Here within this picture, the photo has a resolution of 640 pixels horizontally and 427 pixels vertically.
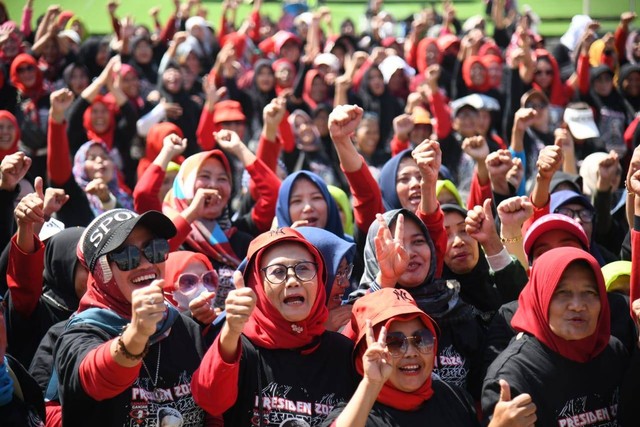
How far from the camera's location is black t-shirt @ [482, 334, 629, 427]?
12.1 feet

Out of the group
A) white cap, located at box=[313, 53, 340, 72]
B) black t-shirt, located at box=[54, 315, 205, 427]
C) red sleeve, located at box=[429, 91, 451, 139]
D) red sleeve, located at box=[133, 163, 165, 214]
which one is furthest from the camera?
white cap, located at box=[313, 53, 340, 72]

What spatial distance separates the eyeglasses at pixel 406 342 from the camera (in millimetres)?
3582

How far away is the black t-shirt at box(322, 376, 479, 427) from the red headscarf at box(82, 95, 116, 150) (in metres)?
5.41

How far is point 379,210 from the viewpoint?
17.7 ft

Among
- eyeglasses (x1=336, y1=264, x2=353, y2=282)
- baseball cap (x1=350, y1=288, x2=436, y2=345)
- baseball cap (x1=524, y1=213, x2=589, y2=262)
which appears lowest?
baseball cap (x1=350, y1=288, x2=436, y2=345)

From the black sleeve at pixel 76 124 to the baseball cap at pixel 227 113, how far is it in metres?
1.19

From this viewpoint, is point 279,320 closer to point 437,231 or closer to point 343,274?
point 343,274

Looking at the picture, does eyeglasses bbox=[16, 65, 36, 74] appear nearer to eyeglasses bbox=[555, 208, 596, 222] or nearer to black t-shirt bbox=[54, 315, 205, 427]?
eyeglasses bbox=[555, 208, 596, 222]

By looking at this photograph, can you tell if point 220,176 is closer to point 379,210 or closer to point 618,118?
point 379,210

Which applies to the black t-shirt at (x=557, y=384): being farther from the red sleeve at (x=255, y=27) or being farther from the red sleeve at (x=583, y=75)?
the red sleeve at (x=255, y=27)

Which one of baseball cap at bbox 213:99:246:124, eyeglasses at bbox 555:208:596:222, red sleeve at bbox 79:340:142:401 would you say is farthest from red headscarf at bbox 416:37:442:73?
red sleeve at bbox 79:340:142:401

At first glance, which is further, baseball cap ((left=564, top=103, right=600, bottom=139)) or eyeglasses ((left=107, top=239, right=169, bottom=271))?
baseball cap ((left=564, top=103, right=600, bottom=139))

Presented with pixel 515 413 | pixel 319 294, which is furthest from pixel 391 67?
pixel 515 413

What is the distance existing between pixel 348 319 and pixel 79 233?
141 centimetres
